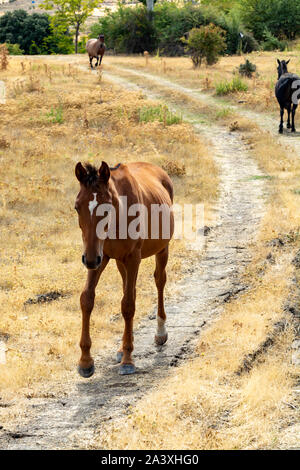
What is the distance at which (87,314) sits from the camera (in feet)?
20.0

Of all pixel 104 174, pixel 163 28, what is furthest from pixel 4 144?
pixel 163 28

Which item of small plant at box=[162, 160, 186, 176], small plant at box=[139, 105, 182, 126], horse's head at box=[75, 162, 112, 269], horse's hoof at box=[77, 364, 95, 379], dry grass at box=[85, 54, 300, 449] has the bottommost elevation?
horse's hoof at box=[77, 364, 95, 379]

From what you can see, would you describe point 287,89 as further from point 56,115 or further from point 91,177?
point 91,177

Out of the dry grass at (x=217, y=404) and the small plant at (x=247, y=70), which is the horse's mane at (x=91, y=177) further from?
the small plant at (x=247, y=70)

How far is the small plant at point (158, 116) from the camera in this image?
20.2 meters

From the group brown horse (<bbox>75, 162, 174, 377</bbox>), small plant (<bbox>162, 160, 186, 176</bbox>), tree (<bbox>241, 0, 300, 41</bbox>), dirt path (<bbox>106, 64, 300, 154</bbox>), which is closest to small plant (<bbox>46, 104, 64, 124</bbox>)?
dirt path (<bbox>106, 64, 300, 154</bbox>)

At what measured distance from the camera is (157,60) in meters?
38.2

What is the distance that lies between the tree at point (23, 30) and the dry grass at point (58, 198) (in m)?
32.5

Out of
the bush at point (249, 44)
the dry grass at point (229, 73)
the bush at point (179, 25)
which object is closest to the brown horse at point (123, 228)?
the dry grass at point (229, 73)

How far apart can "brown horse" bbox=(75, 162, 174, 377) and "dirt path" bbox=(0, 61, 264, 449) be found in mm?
218

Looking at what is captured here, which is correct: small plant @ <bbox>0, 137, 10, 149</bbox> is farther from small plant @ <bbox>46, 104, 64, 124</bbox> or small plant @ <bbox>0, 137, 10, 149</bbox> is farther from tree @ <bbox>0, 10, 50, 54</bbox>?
tree @ <bbox>0, 10, 50, 54</bbox>

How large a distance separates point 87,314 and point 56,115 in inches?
628

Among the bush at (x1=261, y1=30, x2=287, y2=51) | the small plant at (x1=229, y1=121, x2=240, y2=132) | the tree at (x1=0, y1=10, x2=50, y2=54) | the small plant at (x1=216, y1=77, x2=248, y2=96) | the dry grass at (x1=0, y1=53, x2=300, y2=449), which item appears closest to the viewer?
the dry grass at (x1=0, y1=53, x2=300, y2=449)

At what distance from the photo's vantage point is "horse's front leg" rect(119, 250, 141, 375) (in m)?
6.22
